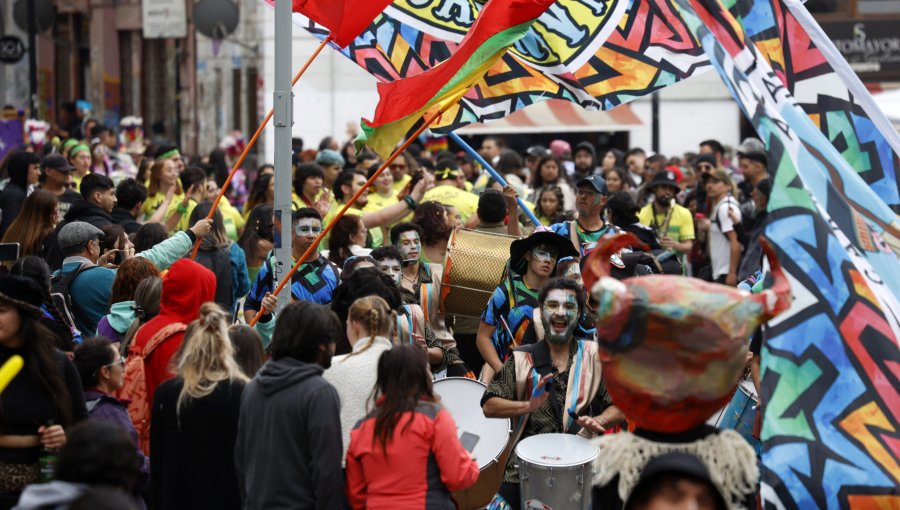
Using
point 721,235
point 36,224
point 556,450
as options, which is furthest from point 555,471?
point 721,235

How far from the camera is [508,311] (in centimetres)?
809

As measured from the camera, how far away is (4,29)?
27297mm

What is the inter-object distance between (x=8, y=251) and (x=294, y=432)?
3.33 metres

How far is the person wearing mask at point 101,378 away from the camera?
593 centimetres

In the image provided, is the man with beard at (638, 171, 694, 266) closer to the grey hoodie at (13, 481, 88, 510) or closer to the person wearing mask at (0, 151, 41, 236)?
the person wearing mask at (0, 151, 41, 236)

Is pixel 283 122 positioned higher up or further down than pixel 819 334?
higher up

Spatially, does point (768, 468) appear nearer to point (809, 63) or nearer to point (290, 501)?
point (290, 501)

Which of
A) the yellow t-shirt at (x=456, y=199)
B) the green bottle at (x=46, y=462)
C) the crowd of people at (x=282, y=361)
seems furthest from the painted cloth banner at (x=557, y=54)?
the green bottle at (x=46, y=462)

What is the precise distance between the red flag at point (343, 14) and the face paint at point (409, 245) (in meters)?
1.35

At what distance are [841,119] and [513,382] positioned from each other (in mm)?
1905

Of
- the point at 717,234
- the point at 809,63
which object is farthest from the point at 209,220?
the point at 717,234

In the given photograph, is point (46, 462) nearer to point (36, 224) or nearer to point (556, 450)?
point (556, 450)

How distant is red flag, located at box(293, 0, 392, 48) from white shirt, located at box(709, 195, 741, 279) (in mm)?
5730

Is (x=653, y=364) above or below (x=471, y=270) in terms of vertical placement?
above
